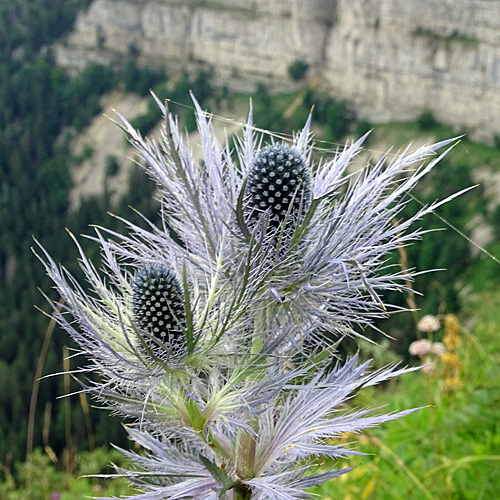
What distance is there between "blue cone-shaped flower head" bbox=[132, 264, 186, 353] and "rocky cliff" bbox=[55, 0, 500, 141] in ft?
72.9

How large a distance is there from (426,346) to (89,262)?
72.8 inches

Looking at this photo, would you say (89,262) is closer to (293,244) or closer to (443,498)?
(293,244)

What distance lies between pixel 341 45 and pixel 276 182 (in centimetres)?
3024

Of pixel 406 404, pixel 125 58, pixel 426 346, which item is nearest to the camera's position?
pixel 406 404

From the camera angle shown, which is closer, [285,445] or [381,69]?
[285,445]

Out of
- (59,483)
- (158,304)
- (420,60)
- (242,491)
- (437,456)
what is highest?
(158,304)

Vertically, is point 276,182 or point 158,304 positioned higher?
point 276,182

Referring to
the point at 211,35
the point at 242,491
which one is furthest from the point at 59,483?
the point at 211,35

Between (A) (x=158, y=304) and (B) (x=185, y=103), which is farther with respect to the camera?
(B) (x=185, y=103)

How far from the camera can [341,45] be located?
2928 centimetres

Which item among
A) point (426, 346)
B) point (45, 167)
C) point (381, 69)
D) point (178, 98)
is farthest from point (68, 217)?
point (426, 346)

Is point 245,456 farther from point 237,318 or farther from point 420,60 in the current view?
point 420,60

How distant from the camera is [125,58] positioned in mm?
37312

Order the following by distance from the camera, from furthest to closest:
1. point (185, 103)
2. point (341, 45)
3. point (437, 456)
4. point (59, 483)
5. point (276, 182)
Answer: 1. point (341, 45)
2. point (185, 103)
3. point (59, 483)
4. point (437, 456)
5. point (276, 182)
